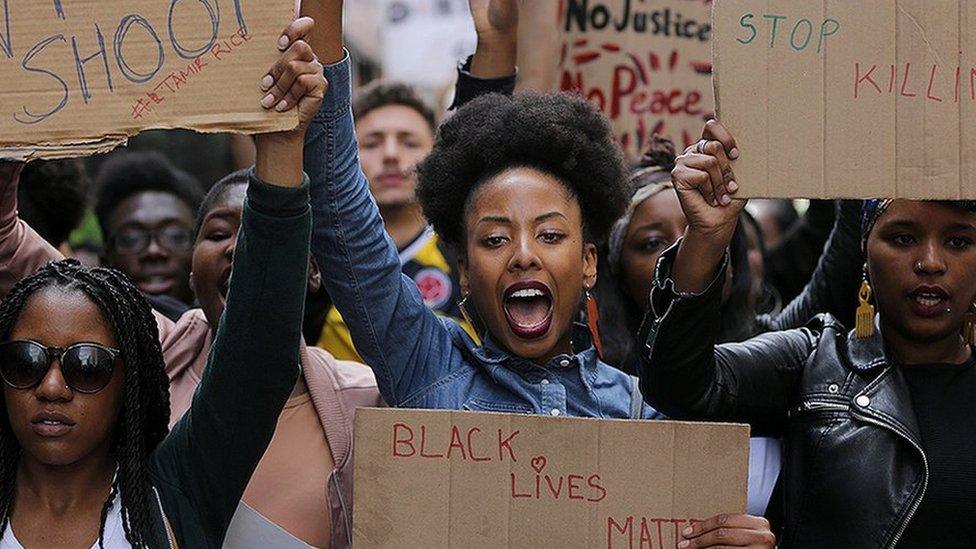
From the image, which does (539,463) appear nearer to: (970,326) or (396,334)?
(396,334)

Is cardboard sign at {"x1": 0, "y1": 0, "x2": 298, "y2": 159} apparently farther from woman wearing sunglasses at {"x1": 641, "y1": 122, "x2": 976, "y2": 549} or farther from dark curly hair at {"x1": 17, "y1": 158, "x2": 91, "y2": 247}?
dark curly hair at {"x1": 17, "y1": 158, "x2": 91, "y2": 247}

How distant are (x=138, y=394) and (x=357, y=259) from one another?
0.49 m

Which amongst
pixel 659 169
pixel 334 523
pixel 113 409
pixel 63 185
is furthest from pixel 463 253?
pixel 63 185

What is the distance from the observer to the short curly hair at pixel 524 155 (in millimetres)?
3209

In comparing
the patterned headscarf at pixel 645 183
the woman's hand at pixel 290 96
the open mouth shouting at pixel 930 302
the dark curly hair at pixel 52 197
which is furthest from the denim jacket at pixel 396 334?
the dark curly hair at pixel 52 197

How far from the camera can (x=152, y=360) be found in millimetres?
2883

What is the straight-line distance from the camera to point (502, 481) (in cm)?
278

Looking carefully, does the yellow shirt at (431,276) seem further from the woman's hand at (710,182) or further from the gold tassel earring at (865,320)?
the woman's hand at (710,182)

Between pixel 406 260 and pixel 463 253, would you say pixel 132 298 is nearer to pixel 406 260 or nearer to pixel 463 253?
pixel 463 253

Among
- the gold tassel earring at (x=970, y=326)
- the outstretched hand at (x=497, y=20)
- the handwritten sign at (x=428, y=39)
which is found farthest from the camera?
the handwritten sign at (x=428, y=39)

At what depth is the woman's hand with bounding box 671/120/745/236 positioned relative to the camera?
2.73 meters

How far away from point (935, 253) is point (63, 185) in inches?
103

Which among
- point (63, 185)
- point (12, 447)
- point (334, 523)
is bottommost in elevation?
point (334, 523)

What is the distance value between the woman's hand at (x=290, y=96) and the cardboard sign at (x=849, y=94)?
0.72 m
